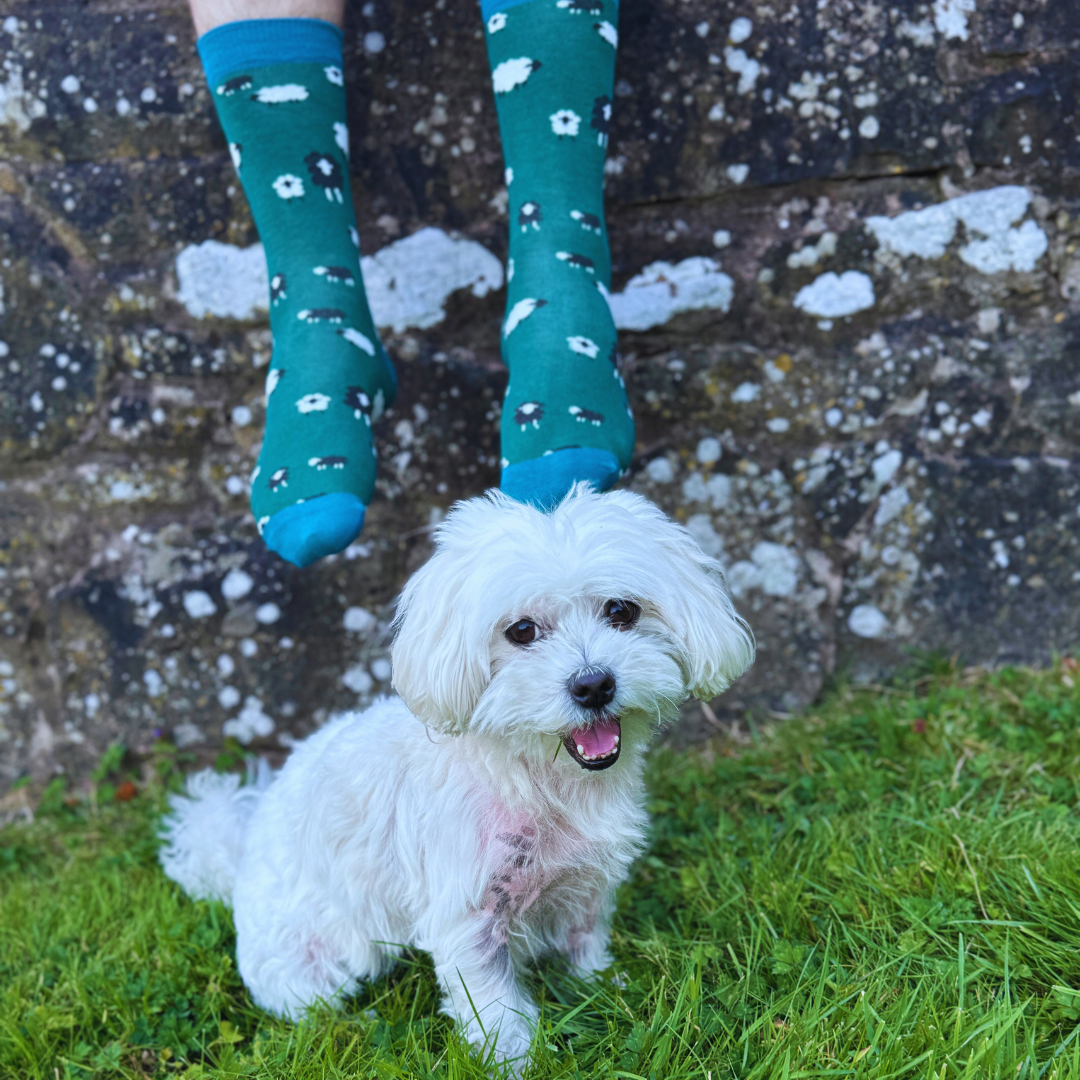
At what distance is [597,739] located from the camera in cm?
132

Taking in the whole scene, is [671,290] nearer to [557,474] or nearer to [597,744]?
[557,474]

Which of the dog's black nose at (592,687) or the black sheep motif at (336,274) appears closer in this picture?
the dog's black nose at (592,687)

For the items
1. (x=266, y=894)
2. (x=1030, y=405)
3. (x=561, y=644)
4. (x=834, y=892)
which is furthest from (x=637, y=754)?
(x=1030, y=405)

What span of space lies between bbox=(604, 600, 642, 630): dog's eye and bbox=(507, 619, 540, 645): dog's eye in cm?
11

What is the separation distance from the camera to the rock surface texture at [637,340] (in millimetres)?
2064

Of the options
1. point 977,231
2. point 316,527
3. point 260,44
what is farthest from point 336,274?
point 977,231

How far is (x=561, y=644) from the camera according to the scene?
1.30 m

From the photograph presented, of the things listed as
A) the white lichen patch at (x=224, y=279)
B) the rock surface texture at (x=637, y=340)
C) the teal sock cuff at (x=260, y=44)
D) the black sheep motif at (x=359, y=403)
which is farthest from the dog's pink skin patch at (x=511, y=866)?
the teal sock cuff at (x=260, y=44)

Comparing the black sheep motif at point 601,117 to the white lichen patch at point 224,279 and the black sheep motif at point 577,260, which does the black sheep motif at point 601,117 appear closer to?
the black sheep motif at point 577,260

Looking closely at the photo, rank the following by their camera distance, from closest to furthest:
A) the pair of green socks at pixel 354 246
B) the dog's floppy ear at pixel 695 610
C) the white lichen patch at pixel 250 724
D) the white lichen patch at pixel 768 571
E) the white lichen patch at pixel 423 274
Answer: the dog's floppy ear at pixel 695 610 < the pair of green socks at pixel 354 246 < the white lichen patch at pixel 423 274 < the white lichen patch at pixel 768 571 < the white lichen patch at pixel 250 724

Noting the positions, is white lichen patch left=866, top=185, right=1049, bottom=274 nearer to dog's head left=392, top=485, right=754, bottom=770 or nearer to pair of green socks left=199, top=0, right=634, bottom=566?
pair of green socks left=199, top=0, right=634, bottom=566

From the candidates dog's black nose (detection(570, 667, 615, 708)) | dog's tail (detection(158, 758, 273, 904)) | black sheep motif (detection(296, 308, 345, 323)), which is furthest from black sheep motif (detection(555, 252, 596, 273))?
dog's tail (detection(158, 758, 273, 904))

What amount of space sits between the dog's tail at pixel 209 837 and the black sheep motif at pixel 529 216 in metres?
1.33

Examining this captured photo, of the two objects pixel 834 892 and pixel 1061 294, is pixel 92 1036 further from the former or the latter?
pixel 1061 294
